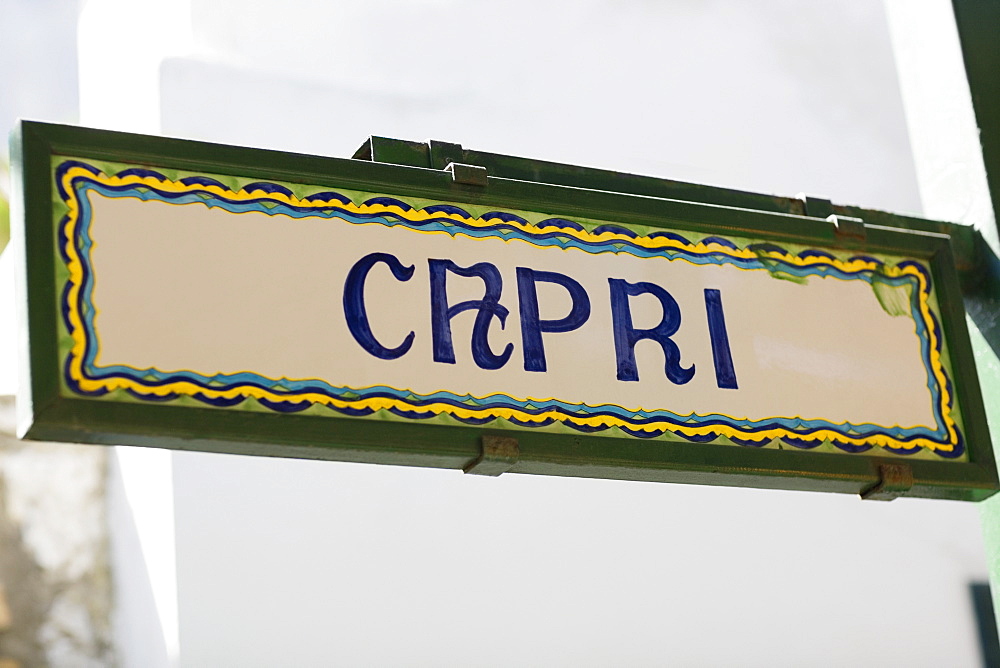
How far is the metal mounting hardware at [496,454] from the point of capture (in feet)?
3.63

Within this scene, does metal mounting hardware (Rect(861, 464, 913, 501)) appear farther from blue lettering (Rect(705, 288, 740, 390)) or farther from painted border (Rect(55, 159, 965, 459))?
blue lettering (Rect(705, 288, 740, 390))

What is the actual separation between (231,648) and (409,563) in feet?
1.40

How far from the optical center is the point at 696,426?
1210 mm

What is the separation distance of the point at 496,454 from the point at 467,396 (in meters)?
0.05

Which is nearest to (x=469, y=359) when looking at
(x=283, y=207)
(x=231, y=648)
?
(x=283, y=207)

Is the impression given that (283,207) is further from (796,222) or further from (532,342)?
(796,222)

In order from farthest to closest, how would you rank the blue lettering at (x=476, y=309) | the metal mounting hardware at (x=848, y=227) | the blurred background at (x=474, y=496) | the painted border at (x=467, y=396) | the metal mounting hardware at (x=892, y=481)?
the blurred background at (x=474, y=496)
the metal mounting hardware at (x=848, y=227)
the metal mounting hardware at (x=892, y=481)
the blue lettering at (x=476, y=309)
the painted border at (x=467, y=396)

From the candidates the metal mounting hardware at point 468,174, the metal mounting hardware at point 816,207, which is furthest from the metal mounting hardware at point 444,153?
the metal mounting hardware at point 816,207

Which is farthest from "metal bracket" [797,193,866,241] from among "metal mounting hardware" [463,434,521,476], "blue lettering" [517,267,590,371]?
"metal mounting hardware" [463,434,521,476]

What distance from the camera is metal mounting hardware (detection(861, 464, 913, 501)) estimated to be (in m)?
1.25

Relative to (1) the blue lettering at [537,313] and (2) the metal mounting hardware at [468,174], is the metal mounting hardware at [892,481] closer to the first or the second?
(1) the blue lettering at [537,313]

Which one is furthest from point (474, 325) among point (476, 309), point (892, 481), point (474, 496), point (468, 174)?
point (474, 496)

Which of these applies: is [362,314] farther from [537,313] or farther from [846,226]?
[846,226]

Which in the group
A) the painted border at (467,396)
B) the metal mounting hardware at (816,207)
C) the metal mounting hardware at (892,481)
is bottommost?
the metal mounting hardware at (892,481)
